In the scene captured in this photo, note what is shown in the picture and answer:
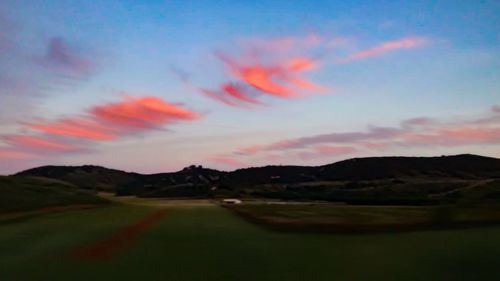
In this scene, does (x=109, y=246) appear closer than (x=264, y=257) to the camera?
No

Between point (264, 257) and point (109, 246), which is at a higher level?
point (109, 246)

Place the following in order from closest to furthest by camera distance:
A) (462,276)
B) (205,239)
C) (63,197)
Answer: (462,276) → (205,239) → (63,197)

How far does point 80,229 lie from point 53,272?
516 inches

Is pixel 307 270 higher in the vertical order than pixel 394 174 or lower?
lower

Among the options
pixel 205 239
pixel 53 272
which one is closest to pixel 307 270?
pixel 53 272

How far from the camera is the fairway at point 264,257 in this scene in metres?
14.2

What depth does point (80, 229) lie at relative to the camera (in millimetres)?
27516

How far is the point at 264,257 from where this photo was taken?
17.1 meters

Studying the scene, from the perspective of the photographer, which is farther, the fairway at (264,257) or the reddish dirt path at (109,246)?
the reddish dirt path at (109,246)

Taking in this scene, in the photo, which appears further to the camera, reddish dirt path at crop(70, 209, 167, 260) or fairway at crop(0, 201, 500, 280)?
reddish dirt path at crop(70, 209, 167, 260)

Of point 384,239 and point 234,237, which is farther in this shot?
point 234,237

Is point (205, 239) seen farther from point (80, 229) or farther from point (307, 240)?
point (80, 229)

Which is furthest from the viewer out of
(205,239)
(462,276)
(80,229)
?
(80,229)

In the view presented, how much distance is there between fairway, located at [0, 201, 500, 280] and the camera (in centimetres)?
1423
